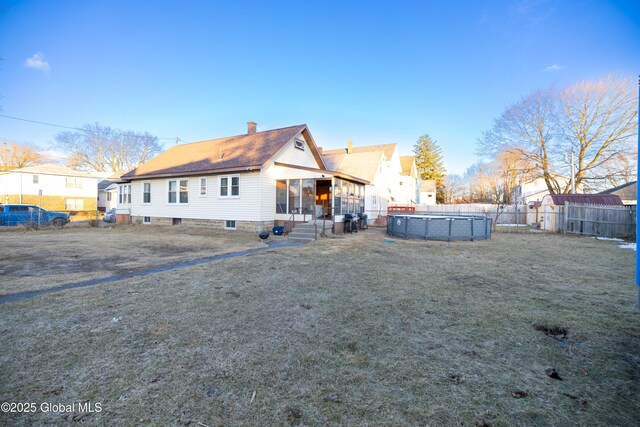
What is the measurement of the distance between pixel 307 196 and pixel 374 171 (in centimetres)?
1207

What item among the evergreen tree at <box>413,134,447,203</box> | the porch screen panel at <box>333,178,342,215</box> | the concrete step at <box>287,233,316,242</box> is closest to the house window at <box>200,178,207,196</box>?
the concrete step at <box>287,233,316,242</box>

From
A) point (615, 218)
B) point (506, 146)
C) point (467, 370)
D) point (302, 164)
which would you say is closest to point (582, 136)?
point (506, 146)

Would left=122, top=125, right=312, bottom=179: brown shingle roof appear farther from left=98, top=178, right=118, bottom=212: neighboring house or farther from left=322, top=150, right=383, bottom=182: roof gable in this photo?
left=98, top=178, right=118, bottom=212: neighboring house

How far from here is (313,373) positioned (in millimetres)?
2670

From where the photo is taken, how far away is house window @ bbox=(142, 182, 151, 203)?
19594mm

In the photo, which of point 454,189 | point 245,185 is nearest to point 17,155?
point 245,185

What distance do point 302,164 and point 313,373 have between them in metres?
16.1

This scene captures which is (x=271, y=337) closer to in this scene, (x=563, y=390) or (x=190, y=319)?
(x=190, y=319)

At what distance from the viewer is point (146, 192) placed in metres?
19.8

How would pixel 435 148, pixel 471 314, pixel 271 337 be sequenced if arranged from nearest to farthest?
pixel 271 337 < pixel 471 314 < pixel 435 148

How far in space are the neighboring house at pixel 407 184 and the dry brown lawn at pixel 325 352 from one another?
101 ft

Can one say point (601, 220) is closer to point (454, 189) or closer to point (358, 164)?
point (358, 164)

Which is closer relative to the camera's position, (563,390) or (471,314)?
(563,390)

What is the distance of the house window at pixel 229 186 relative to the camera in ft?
51.0
